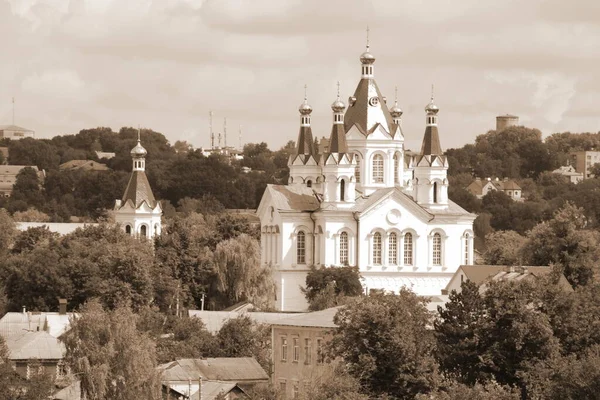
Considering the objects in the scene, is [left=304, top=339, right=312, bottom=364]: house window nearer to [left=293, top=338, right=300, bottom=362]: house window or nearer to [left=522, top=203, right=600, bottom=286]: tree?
[left=293, top=338, right=300, bottom=362]: house window

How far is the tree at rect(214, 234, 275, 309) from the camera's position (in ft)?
328

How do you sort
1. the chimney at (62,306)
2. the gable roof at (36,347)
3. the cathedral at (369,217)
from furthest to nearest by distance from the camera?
the cathedral at (369,217), the chimney at (62,306), the gable roof at (36,347)

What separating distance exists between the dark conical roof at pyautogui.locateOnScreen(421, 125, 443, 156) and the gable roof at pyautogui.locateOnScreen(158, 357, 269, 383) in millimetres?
35696

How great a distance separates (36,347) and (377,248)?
101 feet

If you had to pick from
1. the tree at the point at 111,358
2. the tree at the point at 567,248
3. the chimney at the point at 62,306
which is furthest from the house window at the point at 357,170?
the tree at the point at 111,358

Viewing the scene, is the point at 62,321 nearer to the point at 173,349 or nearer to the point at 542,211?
the point at 173,349

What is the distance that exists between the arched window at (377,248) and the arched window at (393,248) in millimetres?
523

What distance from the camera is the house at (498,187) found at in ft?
608

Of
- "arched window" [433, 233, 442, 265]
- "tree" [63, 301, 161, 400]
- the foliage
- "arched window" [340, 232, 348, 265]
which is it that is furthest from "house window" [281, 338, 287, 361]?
"arched window" [433, 233, 442, 265]

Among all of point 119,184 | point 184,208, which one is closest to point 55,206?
point 119,184

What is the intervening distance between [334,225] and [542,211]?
56.1 metres

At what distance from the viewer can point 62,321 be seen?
277 feet

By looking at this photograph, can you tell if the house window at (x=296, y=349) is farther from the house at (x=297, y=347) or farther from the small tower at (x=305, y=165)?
the small tower at (x=305, y=165)

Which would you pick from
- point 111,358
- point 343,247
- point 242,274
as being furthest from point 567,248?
point 111,358
